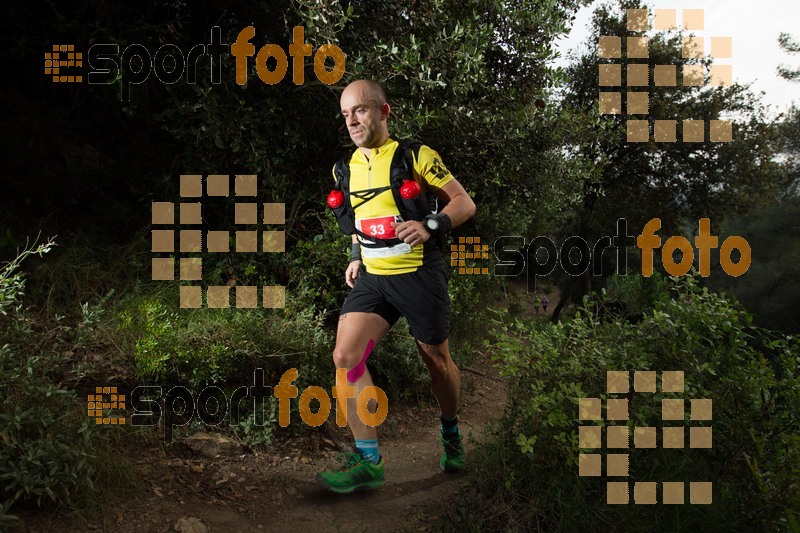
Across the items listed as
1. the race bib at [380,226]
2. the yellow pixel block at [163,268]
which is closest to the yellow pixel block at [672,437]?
the race bib at [380,226]

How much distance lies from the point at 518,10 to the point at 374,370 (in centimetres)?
519

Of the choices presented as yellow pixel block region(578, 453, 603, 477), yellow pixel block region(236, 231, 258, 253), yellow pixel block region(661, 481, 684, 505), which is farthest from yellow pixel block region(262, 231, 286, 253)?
yellow pixel block region(661, 481, 684, 505)

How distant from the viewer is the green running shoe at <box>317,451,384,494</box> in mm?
4824

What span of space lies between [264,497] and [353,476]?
2.63ft

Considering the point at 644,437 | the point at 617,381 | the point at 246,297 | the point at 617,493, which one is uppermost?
the point at 246,297

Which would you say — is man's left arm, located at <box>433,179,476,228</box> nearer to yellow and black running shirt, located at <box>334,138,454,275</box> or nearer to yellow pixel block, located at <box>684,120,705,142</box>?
yellow and black running shirt, located at <box>334,138,454,275</box>

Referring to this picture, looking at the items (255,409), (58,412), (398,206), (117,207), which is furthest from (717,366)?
(117,207)

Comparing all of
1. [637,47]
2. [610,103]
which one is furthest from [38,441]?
[610,103]

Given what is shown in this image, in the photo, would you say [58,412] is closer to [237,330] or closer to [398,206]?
[237,330]

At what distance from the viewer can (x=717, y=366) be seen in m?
4.54

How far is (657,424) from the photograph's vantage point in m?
4.49

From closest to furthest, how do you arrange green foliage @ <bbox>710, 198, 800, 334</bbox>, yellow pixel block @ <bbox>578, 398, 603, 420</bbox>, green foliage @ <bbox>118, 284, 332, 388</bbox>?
yellow pixel block @ <bbox>578, 398, 603, 420</bbox> < green foliage @ <bbox>118, 284, 332, 388</bbox> < green foliage @ <bbox>710, 198, 800, 334</bbox>

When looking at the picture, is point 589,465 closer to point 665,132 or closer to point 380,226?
point 380,226

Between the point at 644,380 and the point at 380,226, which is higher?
the point at 380,226
